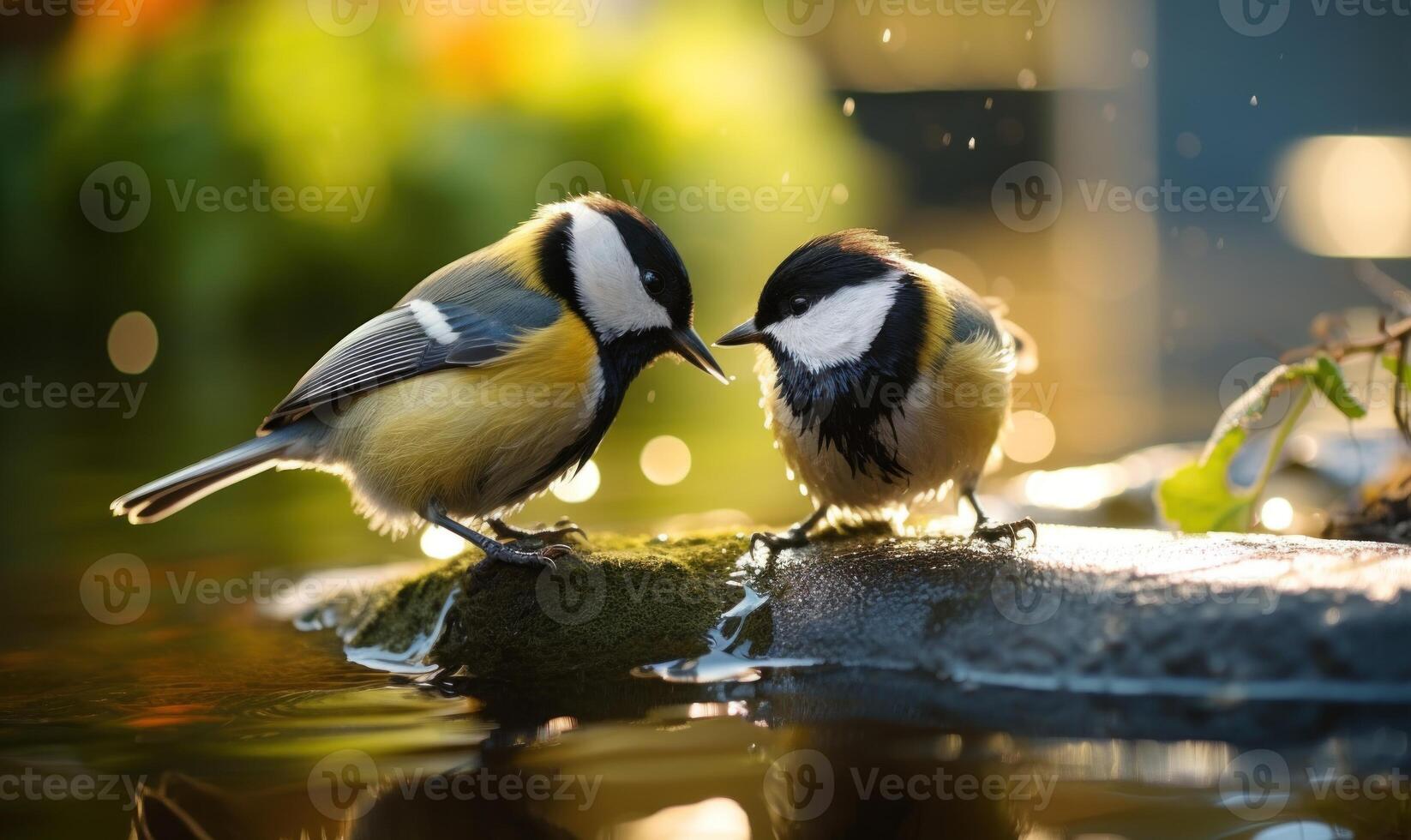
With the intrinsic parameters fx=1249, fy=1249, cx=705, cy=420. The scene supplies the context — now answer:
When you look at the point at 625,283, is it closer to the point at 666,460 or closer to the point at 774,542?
the point at 774,542

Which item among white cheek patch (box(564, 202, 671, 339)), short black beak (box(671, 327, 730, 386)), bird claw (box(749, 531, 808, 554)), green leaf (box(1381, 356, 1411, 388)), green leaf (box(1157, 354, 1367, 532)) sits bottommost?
bird claw (box(749, 531, 808, 554))

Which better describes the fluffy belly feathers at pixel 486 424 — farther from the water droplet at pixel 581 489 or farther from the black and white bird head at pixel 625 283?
the water droplet at pixel 581 489

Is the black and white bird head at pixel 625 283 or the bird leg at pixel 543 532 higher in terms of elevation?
the black and white bird head at pixel 625 283

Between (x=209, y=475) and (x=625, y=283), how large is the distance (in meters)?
1.09

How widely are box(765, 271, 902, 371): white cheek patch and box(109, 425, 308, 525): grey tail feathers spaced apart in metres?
1.25

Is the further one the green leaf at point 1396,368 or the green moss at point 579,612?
the green leaf at point 1396,368

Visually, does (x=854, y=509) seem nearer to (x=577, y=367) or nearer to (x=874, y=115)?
(x=577, y=367)

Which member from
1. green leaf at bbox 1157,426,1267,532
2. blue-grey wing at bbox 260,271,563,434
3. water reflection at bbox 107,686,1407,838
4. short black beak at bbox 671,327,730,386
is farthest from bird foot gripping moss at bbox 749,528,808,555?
green leaf at bbox 1157,426,1267,532

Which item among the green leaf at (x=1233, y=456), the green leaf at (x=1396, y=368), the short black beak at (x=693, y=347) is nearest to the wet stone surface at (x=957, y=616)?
the short black beak at (x=693, y=347)

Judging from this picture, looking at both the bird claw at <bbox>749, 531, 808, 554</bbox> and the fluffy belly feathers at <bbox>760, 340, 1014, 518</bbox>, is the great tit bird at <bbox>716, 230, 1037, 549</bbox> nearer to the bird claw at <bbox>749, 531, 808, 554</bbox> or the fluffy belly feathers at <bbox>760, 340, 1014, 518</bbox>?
the fluffy belly feathers at <bbox>760, 340, 1014, 518</bbox>

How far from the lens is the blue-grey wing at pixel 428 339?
2.74 metres

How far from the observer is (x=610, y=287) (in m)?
2.77

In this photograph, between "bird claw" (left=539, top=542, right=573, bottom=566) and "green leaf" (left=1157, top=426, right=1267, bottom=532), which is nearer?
"bird claw" (left=539, top=542, right=573, bottom=566)

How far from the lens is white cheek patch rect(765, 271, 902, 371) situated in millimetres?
2641
